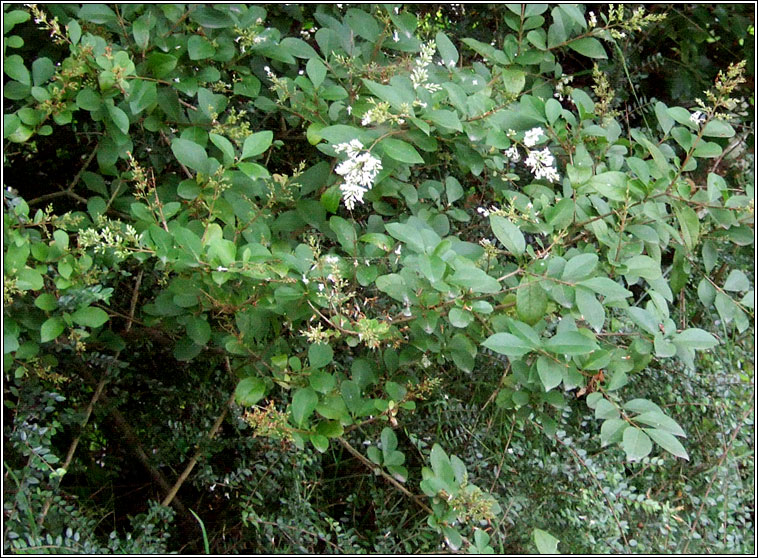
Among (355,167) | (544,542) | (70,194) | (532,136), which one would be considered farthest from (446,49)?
(544,542)

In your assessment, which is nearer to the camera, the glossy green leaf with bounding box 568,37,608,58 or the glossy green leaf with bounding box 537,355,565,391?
the glossy green leaf with bounding box 537,355,565,391

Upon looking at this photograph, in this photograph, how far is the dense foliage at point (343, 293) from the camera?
1.13m

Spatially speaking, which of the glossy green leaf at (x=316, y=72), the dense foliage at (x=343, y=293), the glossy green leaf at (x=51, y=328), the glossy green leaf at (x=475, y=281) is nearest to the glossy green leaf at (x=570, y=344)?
the dense foliage at (x=343, y=293)

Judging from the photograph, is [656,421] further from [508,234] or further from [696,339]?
→ [508,234]

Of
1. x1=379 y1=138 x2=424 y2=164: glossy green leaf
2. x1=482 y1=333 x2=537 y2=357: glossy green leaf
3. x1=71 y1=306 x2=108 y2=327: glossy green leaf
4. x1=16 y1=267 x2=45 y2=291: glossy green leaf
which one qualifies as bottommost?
x1=71 y1=306 x2=108 y2=327: glossy green leaf

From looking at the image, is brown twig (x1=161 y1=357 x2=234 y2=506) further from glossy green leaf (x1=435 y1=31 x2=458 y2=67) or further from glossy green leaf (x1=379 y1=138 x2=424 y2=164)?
glossy green leaf (x1=435 y1=31 x2=458 y2=67)

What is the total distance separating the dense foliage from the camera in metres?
1.13

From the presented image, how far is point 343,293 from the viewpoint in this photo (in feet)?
4.09

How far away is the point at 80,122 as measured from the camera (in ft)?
4.87

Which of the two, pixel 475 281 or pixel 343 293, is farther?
pixel 343 293

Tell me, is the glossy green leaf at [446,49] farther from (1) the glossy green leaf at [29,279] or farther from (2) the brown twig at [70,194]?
(1) the glossy green leaf at [29,279]

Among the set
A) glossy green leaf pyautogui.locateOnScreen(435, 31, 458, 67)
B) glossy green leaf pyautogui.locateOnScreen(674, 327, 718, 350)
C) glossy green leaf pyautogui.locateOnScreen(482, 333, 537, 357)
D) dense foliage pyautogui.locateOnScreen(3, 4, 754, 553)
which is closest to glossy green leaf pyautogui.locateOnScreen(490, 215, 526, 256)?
dense foliage pyautogui.locateOnScreen(3, 4, 754, 553)

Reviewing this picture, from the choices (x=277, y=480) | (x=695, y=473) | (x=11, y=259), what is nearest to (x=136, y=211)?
(x=11, y=259)

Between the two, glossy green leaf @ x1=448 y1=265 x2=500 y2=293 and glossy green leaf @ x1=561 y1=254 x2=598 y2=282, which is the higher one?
glossy green leaf @ x1=561 y1=254 x2=598 y2=282
